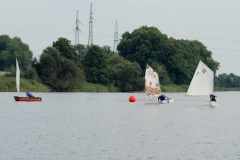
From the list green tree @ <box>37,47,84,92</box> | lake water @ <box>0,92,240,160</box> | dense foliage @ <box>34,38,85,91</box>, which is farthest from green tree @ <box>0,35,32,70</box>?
lake water @ <box>0,92,240,160</box>

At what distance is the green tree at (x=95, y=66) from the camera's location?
11438 cm

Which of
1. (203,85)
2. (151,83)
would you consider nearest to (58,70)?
(151,83)

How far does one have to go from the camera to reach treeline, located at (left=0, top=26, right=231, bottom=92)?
104250mm

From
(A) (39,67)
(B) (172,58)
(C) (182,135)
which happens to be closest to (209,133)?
(C) (182,135)

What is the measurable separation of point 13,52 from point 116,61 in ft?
135

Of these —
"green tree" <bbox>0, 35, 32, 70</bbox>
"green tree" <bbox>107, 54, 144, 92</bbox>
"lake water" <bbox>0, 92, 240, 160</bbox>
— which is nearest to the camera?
"lake water" <bbox>0, 92, 240, 160</bbox>

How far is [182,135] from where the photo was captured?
117 feet

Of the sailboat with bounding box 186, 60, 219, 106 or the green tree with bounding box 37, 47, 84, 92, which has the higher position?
the green tree with bounding box 37, 47, 84, 92

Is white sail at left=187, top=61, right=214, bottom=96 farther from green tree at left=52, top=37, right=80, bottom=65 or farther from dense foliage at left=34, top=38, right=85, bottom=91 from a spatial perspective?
green tree at left=52, top=37, right=80, bottom=65

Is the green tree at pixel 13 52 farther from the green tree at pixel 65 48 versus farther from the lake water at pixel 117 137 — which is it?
the lake water at pixel 117 137

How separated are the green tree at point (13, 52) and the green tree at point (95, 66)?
35.3m

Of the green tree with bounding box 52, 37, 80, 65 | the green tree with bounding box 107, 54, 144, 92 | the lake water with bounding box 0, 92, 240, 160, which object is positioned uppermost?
the green tree with bounding box 52, 37, 80, 65

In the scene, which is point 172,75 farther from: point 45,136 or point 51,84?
point 45,136

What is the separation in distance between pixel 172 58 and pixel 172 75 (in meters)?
5.30
